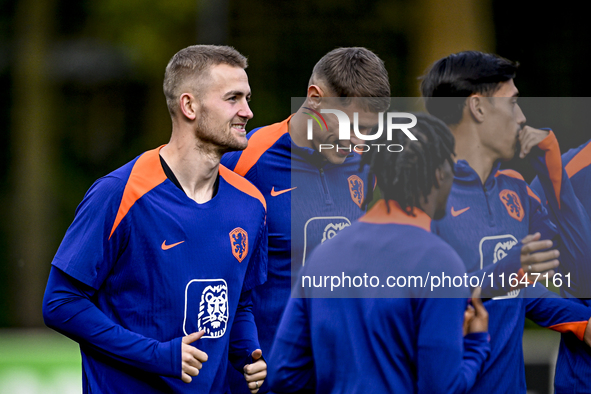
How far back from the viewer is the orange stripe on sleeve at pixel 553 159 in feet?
8.73

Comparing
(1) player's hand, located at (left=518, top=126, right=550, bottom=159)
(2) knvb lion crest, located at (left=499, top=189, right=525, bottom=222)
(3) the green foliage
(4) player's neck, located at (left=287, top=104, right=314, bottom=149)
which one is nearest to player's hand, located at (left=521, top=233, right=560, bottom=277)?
(2) knvb lion crest, located at (left=499, top=189, right=525, bottom=222)

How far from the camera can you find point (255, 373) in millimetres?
2695

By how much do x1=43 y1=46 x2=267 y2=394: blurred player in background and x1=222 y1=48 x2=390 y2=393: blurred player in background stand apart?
0.38 feet

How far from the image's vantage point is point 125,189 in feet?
8.45

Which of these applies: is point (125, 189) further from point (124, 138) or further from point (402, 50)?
point (124, 138)

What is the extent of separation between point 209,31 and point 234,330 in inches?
221

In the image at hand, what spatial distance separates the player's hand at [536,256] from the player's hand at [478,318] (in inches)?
9.4

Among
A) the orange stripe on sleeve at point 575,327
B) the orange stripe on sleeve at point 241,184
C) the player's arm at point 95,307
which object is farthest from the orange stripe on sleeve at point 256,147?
the orange stripe on sleeve at point 575,327

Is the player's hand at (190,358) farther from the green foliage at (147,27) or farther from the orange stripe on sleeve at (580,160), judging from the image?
the green foliage at (147,27)

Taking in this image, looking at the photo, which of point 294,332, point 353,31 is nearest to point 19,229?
point 353,31

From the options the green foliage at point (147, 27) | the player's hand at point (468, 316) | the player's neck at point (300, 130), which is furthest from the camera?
the green foliage at point (147, 27)

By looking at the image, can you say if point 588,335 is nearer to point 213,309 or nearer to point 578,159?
point 578,159

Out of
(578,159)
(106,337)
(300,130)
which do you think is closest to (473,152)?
(578,159)

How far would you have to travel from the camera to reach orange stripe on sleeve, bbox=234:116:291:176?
9.95 ft
